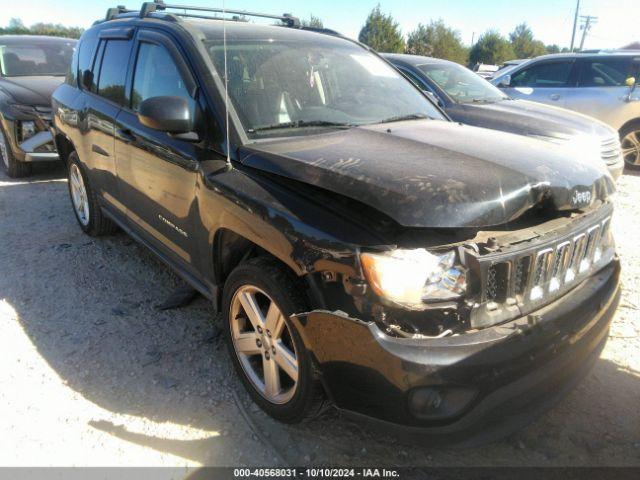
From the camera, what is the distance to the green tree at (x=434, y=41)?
41.0 meters

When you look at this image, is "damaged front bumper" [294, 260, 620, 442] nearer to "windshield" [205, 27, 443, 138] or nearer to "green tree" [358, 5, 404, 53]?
"windshield" [205, 27, 443, 138]

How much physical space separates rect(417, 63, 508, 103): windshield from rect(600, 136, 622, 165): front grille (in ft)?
4.83

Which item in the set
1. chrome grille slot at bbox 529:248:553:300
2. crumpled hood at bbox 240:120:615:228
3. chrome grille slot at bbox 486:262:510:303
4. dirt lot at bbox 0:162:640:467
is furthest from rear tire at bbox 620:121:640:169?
chrome grille slot at bbox 486:262:510:303

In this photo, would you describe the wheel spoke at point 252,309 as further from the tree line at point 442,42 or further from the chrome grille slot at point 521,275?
the tree line at point 442,42

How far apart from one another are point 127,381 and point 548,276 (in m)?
2.24

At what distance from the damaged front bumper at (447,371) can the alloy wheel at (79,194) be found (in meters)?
3.50

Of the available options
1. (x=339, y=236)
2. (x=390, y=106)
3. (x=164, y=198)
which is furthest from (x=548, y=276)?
(x=164, y=198)

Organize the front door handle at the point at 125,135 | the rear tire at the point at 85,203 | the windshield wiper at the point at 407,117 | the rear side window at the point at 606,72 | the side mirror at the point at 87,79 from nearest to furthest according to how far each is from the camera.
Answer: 1. the windshield wiper at the point at 407,117
2. the front door handle at the point at 125,135
3. the side mirror at the point at 87,79
4. the rear tire at the point at 85,203
5. the rear side window at the point at 606,72

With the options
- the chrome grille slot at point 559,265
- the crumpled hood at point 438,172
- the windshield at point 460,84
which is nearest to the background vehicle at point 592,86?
the windshield at point 460,84

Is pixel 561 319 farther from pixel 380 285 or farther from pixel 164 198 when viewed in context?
pixel 164 198

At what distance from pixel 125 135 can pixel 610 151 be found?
17.8 ft

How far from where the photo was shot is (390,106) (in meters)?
3.27

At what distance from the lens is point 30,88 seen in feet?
22.9

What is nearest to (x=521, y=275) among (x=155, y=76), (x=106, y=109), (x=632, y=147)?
(x=155, y=76)
